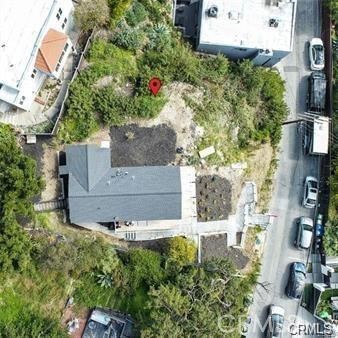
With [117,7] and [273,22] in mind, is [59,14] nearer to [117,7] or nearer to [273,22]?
[117,7]

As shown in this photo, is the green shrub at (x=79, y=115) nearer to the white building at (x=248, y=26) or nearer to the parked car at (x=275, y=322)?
the white building at (x=248, y=26)

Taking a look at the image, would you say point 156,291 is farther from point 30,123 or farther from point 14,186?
point 30,123

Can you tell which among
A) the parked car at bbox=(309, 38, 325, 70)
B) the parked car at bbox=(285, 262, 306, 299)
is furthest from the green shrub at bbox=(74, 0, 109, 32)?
the parked car at bbox=(285, 262, 306, 299)

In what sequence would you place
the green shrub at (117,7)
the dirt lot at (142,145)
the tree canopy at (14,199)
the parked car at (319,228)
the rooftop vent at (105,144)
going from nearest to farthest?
1. the tree canopy at (14,199)
2. the green shrub at (117,7)
3. the rooftop vent at (105,144)
4. the dirt lot at (142,145)
5. the parked car at (319,228)

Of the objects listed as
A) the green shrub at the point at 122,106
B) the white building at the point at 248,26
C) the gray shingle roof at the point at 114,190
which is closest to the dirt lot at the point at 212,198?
the gray shingle roof at the point at 114,190

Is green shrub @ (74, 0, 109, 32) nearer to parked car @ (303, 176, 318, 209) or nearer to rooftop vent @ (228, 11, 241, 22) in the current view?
rooftop vent @ (228, 11, 241, 22)
